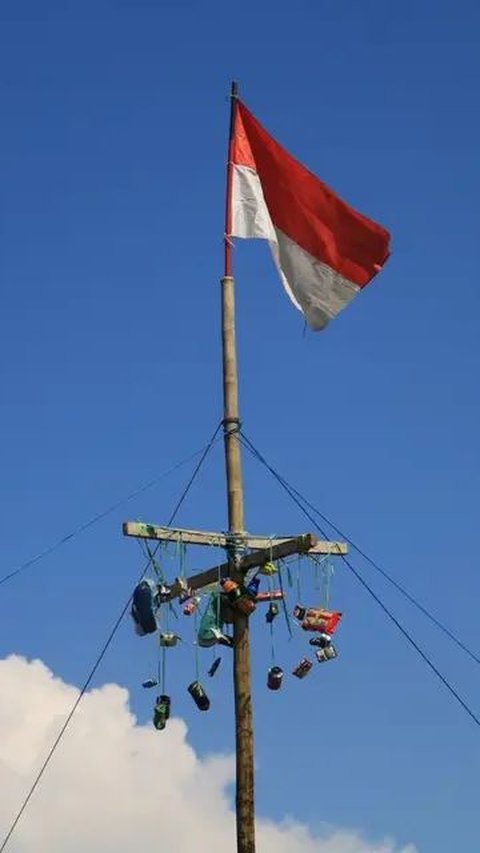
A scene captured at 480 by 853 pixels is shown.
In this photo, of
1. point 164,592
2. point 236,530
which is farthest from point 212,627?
point 236,530

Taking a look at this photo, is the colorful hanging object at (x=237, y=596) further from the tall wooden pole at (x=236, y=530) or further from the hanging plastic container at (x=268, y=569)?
the hanging plastic container at (x=268, y=569)

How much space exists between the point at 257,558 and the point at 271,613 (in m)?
1.05

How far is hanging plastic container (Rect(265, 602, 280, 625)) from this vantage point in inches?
753

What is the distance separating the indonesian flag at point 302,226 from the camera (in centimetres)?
2092

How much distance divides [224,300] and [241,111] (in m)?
2.97

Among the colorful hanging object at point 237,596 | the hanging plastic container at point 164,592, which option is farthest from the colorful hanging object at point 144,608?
the colorful hanging object at point 237,596

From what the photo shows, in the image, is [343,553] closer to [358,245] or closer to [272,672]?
[272,672]

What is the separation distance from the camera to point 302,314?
824 inches

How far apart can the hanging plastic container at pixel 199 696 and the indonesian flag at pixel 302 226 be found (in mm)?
5152

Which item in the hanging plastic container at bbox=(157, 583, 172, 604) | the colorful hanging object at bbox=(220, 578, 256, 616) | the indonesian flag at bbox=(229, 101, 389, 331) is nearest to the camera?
the colorful hanging object at bbox=(220, 578, 256, 616)

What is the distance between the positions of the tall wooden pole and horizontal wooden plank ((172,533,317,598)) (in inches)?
5.7

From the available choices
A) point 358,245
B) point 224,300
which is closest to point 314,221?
point 358,245

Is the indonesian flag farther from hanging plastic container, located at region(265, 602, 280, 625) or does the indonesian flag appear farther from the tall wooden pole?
hanging plastic container, located at region(265, 602, 280, 625)

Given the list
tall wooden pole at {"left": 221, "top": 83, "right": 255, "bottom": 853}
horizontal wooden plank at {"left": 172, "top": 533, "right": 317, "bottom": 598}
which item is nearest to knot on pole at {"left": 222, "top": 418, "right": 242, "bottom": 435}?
tall wooden pole at {"left": 221, "top": 83, "right": 255, "bottom": 853}
